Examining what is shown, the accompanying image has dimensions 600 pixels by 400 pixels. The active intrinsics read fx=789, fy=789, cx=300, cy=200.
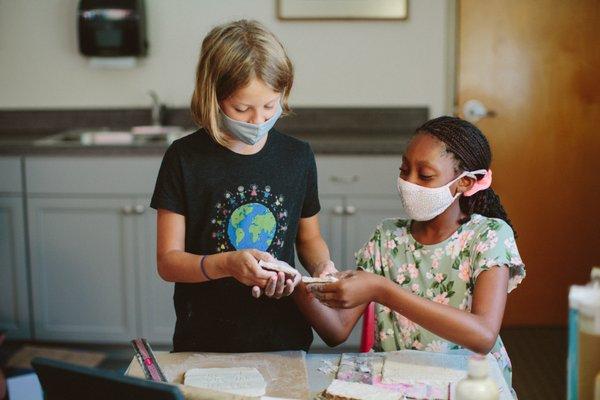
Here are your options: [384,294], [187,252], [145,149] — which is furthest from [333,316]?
[145,149]

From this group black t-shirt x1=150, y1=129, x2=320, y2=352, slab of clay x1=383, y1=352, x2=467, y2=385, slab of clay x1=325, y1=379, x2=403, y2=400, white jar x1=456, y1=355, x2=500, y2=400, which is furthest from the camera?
black t-shirt x1=150, y1=129, x2=320, y2=352

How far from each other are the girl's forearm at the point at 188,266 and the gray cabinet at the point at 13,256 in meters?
1.88

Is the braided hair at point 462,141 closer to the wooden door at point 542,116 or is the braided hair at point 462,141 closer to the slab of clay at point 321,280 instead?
the slab of clay at point 321,280

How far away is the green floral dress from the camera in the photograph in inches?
61.6

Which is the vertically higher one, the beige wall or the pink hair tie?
the beige wall

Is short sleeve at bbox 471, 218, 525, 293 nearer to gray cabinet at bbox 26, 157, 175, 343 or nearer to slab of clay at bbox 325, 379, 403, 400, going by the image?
slab of clay at bbox 325, 379, 403, 400

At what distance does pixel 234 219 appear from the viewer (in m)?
1.60

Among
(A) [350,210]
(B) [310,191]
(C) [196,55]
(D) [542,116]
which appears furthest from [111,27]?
(B) [310,191]

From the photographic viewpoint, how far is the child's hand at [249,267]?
1.42 m

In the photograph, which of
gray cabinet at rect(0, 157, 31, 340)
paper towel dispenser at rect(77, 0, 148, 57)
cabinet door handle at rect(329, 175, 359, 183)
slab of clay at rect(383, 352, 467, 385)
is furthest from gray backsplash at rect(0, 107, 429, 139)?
slab of clay at rect(383, 352, 467, 385)

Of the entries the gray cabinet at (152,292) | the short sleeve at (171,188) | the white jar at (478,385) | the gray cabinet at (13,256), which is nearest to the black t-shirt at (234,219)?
the short sleeve at (171,188)

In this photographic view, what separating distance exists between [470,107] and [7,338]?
225 centimetres

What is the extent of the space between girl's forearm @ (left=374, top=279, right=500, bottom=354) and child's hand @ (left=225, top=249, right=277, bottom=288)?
0.21 meters

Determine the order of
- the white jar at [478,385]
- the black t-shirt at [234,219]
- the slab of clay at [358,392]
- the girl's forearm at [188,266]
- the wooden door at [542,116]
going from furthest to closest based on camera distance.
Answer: the wooden door at [542,116] → the black t-shirt at [234,219] → the girl's forearm at [188,266] → the slab of clay at [358,392] → the white jar at [478,385]
